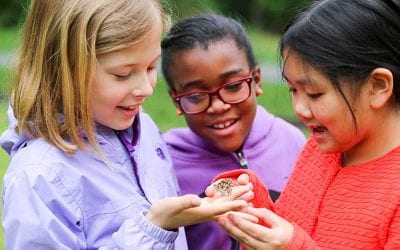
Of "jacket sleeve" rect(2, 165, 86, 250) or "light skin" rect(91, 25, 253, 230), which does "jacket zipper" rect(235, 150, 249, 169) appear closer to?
"light skin" rect(91, 25, 253, 230)

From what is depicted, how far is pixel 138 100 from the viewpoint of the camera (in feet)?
9.14

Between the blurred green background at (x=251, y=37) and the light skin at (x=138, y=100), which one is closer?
the light skin at (x=138, y=100)

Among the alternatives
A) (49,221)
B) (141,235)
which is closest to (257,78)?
(141,235)

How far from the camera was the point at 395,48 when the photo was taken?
270cm

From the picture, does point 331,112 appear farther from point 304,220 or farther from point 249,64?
point 249,64

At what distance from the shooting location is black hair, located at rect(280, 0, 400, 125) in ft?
8.71

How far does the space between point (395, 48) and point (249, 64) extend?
0.91m

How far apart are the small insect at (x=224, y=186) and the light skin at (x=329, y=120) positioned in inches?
4.1

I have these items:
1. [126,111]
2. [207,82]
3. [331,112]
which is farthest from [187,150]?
[331,112]

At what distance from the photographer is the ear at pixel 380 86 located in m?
2.65

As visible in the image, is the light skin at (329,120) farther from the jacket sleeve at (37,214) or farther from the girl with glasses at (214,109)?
the girl with glasses at (214,109)

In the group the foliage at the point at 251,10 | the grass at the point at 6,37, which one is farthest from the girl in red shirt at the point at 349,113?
the foliage at the point at 251,10

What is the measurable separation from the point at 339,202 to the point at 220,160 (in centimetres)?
88

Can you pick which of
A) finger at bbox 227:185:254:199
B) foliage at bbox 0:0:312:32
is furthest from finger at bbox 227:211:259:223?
foliage at bbox 0:0:312:32
